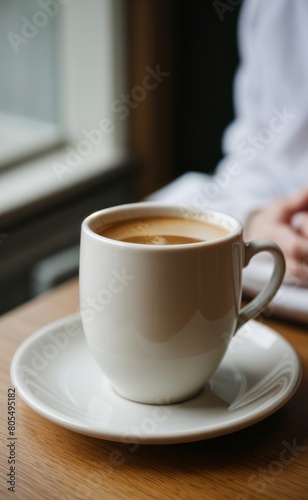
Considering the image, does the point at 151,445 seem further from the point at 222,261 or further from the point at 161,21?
the point at 161,21

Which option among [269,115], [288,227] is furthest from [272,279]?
[269,115]

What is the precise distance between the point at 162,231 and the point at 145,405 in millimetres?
125

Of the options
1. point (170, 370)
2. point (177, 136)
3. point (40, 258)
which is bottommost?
point (40, 258)

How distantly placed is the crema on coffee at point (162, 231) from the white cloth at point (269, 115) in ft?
1.08

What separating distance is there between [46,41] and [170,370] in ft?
2.86

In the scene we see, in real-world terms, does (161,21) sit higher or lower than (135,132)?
higher

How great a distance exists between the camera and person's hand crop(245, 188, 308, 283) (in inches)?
26.2

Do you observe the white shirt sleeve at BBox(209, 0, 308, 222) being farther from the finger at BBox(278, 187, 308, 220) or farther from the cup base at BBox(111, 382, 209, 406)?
the cup base at BBox(111, 382, 209, 406)

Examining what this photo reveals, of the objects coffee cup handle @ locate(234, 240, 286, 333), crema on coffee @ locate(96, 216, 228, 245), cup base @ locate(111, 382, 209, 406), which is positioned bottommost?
cup base @ locate(111, 382, 209, 406)

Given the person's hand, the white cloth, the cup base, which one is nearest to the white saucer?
the cup base

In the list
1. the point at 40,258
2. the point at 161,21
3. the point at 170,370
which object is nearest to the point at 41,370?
the point at 170,370

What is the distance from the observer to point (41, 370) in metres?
0.52

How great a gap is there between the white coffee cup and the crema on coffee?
0.01 m

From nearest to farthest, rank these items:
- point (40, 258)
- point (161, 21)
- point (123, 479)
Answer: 1. point (123, 479)
2. point (40, 258)
3. point (161, 21)
